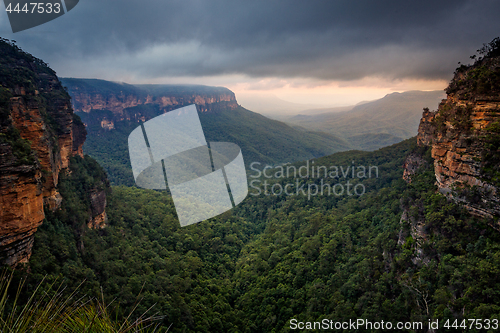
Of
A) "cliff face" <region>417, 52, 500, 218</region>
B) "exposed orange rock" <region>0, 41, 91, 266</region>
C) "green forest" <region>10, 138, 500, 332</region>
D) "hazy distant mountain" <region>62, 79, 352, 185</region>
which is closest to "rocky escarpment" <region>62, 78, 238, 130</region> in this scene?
"hazy distant mountain" <region>62, 79, 352, 185</region>

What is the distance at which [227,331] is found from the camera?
21625mm

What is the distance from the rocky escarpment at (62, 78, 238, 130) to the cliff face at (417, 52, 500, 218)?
320 feet

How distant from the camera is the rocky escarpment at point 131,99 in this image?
288ft

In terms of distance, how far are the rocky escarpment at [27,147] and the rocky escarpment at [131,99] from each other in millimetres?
69194

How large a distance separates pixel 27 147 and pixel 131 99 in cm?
10363

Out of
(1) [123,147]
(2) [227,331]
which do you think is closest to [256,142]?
(1) [123,147]

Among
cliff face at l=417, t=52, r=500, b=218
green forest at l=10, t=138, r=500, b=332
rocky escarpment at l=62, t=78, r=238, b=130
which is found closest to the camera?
cliff face at l=417, t=52, r=500, b=218

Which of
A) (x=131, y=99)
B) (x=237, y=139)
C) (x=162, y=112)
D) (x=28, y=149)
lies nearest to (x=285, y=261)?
(x=28, y=149)

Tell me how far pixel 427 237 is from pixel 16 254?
22.3 meters

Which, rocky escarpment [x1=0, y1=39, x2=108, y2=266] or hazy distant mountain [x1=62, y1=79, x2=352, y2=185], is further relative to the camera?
hazy distant mountain [x1=62, y1=79, x2=352, y2=185]

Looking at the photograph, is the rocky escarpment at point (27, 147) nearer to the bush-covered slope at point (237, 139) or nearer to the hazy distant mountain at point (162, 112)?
the bush-covered slope at point (237, 139)

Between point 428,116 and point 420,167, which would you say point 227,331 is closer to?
point 420,167

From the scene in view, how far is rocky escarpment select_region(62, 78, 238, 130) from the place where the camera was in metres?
87.7

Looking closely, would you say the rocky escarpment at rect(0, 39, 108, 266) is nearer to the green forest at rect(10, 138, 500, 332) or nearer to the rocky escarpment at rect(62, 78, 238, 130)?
the green forest at rect(10, 138, 500, 332)
